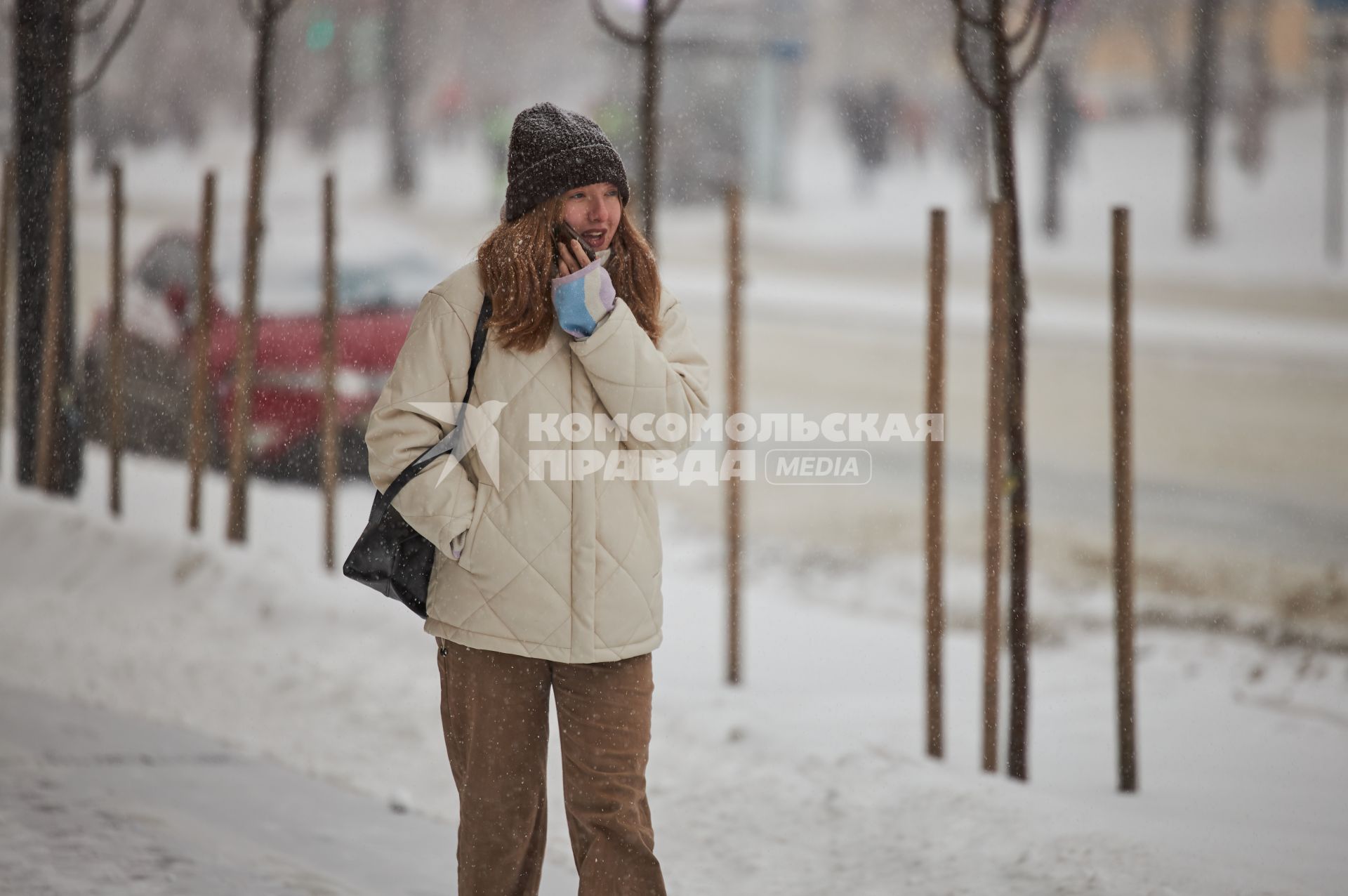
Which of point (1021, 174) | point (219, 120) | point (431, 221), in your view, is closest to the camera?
point (219, 120)

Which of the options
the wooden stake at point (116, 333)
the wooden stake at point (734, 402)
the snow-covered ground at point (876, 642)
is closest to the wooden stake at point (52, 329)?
the snow-covered ground at point (876, 642)

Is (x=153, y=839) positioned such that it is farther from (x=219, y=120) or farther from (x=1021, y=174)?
(x=1021, y=174)

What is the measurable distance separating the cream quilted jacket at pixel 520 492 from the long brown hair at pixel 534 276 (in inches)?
1.6

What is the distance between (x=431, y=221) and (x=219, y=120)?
5.20m

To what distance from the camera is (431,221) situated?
77.4 ft

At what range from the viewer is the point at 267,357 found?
7.31 m

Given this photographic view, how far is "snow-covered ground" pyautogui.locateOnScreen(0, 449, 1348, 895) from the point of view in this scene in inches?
145

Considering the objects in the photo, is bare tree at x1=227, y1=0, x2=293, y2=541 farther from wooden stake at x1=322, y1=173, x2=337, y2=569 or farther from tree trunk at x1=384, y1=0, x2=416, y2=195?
tree trunk at x1=384, y1=0, x2=416, y2=195

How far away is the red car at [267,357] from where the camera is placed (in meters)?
7.23

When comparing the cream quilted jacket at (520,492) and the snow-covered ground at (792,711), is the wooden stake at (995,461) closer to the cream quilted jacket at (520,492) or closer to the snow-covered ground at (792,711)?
A: the snow-covered ground at (792,711)

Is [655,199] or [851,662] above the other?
[655,199]

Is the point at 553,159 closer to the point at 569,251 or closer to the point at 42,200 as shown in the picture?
the point at 569,251

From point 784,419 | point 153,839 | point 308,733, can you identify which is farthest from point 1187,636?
point 784,419

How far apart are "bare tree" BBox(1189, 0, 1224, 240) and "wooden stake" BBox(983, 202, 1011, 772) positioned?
1743 cm
